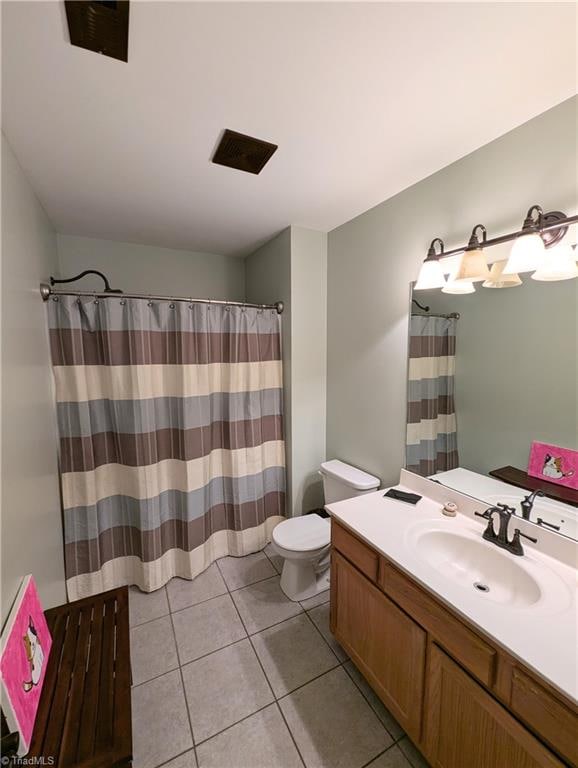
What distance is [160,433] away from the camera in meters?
2.02

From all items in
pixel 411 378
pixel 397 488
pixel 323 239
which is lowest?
pixel 397 488

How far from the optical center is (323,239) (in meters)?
2.30

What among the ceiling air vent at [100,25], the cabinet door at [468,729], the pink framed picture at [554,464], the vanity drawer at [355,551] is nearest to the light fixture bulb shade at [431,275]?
the pink framed picture at [554,464]

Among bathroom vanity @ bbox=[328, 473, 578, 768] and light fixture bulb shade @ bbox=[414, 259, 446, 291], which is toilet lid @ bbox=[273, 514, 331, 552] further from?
light fixture bulb shade @ bbox=[414, 259, 446, 291]

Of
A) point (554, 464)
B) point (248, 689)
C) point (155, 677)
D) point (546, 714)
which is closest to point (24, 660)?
point (155, 677)

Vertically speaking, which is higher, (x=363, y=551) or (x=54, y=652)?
(x=363, y=551)

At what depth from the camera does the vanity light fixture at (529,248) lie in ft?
3.59

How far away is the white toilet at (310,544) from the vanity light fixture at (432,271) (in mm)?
1180

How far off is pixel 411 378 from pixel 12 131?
6.81 feet

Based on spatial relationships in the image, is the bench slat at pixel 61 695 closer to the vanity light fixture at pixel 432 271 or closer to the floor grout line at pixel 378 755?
the floor grout line at pixel 378 755

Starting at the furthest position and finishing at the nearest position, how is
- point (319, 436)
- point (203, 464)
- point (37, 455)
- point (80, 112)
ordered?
point (319, 436)
point (203, 464)
point (37, 455)
point (80, 112)

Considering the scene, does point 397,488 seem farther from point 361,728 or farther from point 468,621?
point 361,728

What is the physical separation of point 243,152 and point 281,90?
37 cm

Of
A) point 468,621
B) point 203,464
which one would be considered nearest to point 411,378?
point 468,621
